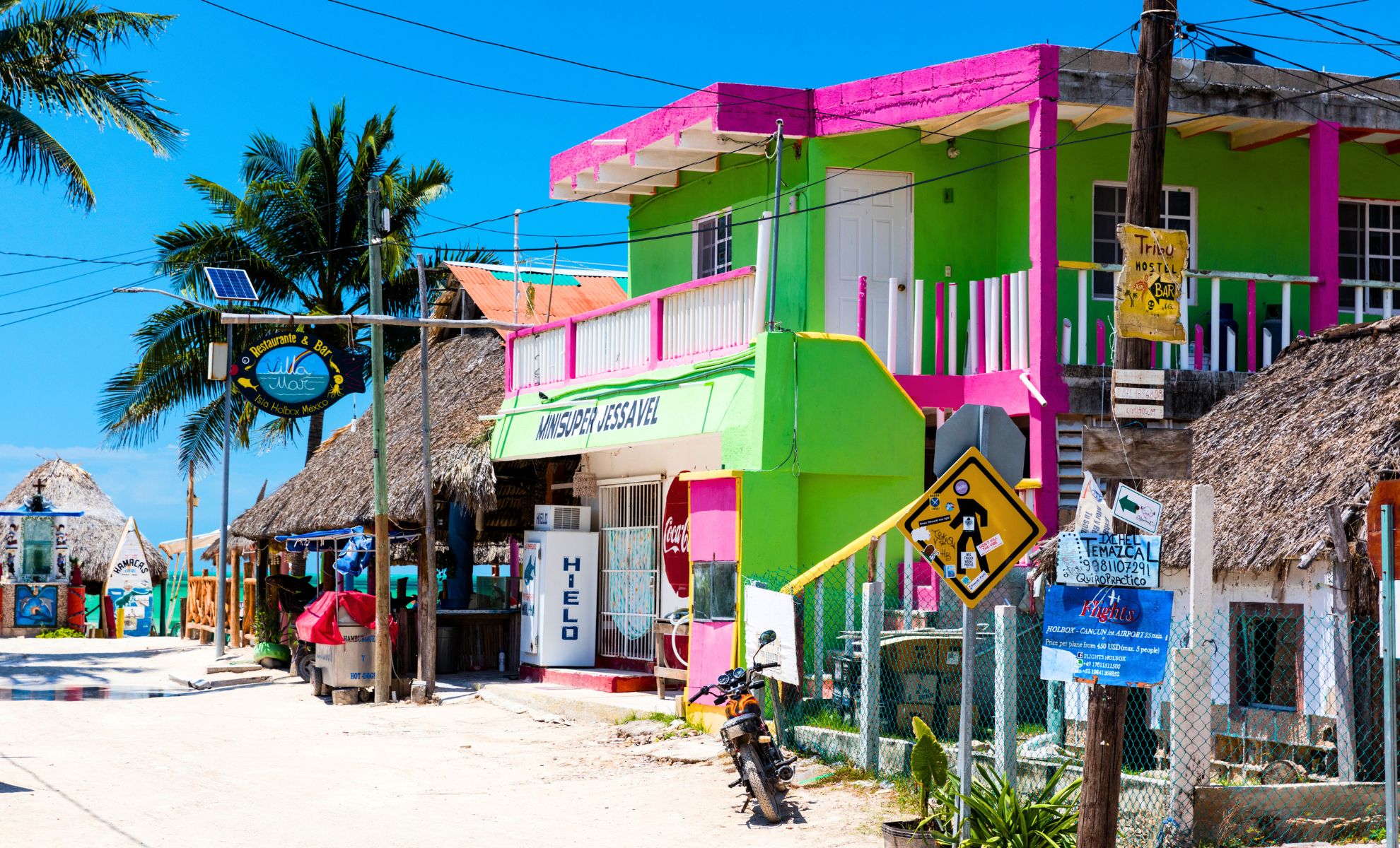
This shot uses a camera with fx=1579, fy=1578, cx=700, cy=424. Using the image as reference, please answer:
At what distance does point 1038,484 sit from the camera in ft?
50.8

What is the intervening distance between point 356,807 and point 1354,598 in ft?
25.3

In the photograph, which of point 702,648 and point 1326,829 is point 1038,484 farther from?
point 1326,829

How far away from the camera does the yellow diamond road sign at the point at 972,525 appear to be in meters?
9.33

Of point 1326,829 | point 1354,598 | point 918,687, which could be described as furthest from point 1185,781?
point 918,687

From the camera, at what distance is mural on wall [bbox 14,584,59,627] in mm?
37344

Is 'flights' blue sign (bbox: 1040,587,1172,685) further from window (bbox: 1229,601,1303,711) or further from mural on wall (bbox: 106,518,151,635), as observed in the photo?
mural on wall (bbox: 106,518,151,635)

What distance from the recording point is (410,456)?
22.4 meters

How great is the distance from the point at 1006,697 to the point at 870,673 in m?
1.63

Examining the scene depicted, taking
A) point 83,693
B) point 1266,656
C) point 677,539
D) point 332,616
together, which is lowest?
point 83,693

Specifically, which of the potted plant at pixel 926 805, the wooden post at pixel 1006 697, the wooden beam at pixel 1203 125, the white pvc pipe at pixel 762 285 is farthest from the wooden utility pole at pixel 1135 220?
the wooden beam at pixel 1203 125

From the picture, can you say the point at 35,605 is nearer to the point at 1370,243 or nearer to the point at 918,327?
the point at 918,327

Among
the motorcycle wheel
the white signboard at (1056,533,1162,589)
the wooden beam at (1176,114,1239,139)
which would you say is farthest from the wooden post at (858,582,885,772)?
the wooden beam at (1176,114,1239,139)

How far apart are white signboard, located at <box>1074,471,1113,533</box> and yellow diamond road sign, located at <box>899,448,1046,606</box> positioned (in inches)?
11.0

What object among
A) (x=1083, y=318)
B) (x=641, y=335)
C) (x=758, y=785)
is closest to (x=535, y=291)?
(x=641, y=335)
